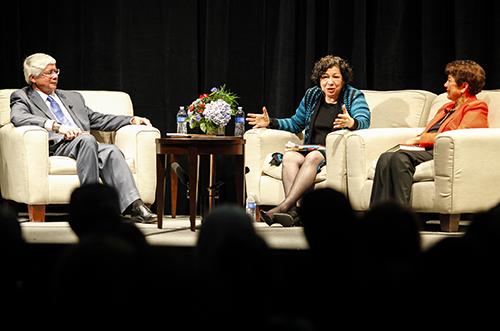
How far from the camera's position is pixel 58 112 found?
5.14 metres

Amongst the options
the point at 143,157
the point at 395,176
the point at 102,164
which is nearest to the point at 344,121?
the point at 395,176

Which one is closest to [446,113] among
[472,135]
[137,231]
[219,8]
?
[472,135]

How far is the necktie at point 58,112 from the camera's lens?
16.8ft

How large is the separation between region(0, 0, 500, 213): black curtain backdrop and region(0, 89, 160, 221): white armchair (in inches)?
33.4

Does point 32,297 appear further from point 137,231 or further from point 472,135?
point 472,135

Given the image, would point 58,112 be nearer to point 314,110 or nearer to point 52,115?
point 52,115

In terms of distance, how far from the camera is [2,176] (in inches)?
199

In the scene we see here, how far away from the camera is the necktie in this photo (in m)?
5.12

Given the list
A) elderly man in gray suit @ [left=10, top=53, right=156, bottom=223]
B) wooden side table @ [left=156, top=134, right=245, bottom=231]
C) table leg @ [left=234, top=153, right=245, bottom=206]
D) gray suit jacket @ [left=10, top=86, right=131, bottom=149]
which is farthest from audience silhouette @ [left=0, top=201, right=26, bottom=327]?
gray suit jacket @ [left=10, top=86, right=131, bottom=149]

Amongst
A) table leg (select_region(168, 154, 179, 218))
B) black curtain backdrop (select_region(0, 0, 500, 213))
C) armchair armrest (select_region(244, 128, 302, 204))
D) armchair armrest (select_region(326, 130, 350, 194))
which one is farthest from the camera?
black curtain backdrop (select_region(0, 0, 500, 213))

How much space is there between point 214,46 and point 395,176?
2.08m

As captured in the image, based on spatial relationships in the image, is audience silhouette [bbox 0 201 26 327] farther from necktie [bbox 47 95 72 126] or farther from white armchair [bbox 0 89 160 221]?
necktie [bbox 47 95 72 126]

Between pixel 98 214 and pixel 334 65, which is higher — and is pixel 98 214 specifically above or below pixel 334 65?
below

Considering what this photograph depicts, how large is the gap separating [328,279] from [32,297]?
1.08 feet
